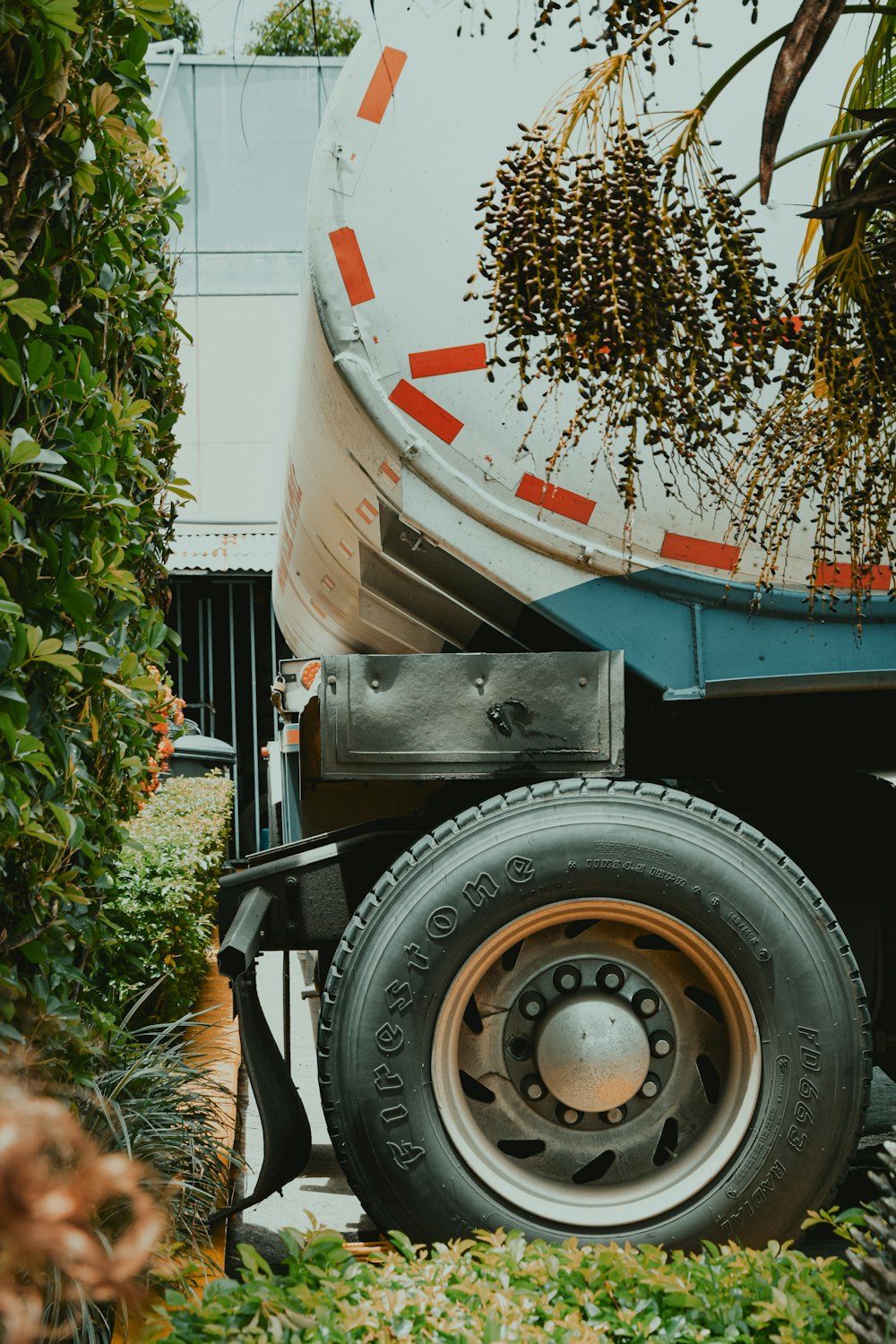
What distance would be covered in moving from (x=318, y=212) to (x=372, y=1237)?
114 inches

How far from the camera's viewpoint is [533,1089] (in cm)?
317

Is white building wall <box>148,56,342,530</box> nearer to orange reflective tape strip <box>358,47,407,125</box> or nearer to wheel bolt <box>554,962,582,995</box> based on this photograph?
orange reflective tape strip <box>358,47,407,125</box>

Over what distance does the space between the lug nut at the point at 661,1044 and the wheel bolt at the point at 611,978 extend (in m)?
0.15

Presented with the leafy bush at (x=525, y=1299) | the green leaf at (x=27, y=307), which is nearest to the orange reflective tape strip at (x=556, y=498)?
the green leaf at (x=27, y=307)

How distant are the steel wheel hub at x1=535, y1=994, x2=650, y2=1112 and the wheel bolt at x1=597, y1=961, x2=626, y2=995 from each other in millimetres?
51

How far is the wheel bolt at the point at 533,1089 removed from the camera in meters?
3.17

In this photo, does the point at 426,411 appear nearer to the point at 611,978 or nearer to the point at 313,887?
the point at 313,887

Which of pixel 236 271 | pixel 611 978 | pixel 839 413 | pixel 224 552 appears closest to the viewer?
pixel 839 413

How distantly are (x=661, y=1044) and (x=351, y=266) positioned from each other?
215 centimetres

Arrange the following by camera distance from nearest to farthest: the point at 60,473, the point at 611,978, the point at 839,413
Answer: the point at 60,473 → the point at 839,413 → the point at 611,978

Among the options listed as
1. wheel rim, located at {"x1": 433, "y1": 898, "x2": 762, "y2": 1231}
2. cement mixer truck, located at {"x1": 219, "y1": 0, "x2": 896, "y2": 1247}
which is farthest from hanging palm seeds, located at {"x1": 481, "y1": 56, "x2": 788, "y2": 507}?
wheel rim, located at {"x1": 433, "y1": 898, "x2": 762, "y2": 1231}

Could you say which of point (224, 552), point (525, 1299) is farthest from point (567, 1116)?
point (224, 552)

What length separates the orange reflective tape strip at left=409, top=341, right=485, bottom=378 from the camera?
3.33m

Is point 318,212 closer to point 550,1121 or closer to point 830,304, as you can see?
point 830,304
